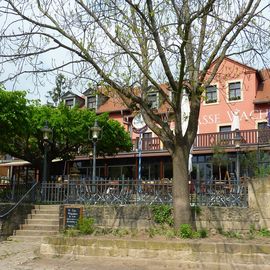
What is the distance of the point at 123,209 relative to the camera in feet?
42.8

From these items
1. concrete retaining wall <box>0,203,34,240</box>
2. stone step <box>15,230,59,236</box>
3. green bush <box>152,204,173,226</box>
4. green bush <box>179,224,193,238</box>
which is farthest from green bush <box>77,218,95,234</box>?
concrete retaining wall <box>0,203,34,240</box>

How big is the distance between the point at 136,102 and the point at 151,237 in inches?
136

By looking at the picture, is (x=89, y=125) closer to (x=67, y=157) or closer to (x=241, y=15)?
(x=67, y=157)

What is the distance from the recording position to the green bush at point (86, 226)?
1165 cm

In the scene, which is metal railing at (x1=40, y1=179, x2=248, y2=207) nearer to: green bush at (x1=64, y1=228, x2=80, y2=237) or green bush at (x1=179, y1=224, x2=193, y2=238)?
green bush at (x1=179, y1=224, x2=193, y2=238)

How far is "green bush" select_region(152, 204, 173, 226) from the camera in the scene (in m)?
12.2

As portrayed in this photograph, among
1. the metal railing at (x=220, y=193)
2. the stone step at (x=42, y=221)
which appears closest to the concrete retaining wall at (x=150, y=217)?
the metal railing at (x=220, y=193)

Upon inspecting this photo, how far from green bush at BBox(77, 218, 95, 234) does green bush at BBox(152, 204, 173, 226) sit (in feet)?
5.85

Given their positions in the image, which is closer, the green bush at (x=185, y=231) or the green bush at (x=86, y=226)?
the green bush at (x=185, y=231)

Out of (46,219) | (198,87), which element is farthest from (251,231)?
(46,219)

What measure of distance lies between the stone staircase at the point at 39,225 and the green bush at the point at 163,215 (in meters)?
3.75

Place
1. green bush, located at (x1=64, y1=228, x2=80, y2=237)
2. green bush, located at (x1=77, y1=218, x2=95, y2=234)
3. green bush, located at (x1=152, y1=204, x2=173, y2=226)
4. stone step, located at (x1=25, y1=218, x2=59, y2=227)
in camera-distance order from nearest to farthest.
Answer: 1. green bush, located at (x1=64, y1=228, x2=80, y2=237)
2. green bush, located at (x1=77, y1=218, x2=95, y2=234)
3. green bush, located at (x1=152, y1=204, x2=173, y2=226)
4. stone step, located at (x1=25, y1=218, x2=59, y2=227)

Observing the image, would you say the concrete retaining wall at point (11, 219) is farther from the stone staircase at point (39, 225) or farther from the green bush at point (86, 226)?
the green bush at point (86, 226)

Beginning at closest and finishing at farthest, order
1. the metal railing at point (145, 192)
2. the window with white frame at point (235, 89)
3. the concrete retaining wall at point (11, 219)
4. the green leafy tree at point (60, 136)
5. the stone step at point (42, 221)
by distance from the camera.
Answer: the metal railing at point (145, 192) → the concrete retaining wall at point (11, 219) → the stone step at point (42, 221) → the green leafy tree at point (60, 136) → the window with white frame at point (235, 89)
